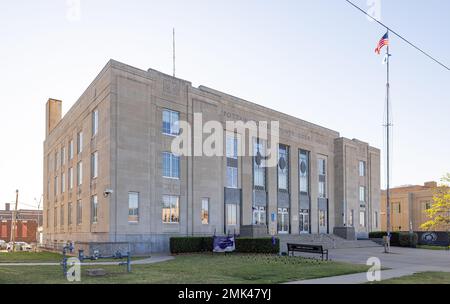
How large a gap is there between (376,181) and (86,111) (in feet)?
141

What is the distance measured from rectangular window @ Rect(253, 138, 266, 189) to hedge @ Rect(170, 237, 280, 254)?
42.5ft

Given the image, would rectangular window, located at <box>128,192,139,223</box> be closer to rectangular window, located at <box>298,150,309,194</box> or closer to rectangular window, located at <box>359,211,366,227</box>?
rectangular window, located at <box>298,150,309,194</box>

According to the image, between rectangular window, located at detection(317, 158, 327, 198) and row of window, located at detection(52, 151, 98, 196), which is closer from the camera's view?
row of window, located at detection(52, 151, 98, 196)

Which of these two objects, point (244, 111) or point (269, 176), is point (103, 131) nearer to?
point (244, 111)

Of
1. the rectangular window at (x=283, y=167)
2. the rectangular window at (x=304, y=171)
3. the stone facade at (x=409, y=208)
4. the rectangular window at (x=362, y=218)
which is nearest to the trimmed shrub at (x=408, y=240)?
the rectangular window at (x=304, y=171)

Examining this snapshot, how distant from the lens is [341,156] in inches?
2306

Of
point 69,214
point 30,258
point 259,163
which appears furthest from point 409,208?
point 30,258

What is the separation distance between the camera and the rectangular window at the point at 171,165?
38.0m

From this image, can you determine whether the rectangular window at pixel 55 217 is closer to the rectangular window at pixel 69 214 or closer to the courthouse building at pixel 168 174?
the courthouse building at pixel 168 174

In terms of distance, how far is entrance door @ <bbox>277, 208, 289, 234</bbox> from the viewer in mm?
49656

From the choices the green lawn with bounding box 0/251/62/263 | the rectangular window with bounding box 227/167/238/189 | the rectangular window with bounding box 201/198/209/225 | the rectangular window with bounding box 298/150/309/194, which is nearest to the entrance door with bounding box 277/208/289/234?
the rectangular window with bounding box 298/150/309/194

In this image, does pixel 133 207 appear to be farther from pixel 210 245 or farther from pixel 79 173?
pixel 79 173

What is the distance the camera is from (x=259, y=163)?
47531 mm
